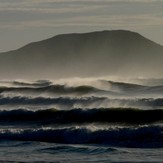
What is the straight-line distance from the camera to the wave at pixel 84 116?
3681 cm

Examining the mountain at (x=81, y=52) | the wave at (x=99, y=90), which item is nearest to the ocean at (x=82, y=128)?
the wave at (x=99, y=90)

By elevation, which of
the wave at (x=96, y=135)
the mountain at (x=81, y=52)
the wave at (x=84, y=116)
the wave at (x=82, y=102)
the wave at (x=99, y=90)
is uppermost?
the mountain at (x=81, y=52)

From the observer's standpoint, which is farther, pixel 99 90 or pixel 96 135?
pixel 99 90

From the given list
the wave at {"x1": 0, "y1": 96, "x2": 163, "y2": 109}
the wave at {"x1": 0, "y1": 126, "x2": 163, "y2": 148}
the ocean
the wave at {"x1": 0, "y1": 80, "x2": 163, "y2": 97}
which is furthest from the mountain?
the wave at {"x1": 0, "y1": 126, "x2": 163, "y2": 148}

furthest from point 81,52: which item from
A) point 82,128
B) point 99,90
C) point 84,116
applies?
point 82,128

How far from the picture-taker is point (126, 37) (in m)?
172

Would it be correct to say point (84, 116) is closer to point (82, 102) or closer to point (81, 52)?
point (82, 102)

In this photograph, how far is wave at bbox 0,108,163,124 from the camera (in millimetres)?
36812

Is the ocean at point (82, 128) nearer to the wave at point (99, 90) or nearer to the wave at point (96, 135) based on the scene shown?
the wave at point (96, 135)

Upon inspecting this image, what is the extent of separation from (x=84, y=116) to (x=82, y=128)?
548cm

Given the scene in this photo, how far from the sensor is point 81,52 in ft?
559

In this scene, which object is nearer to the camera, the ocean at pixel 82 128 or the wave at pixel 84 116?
the ocean at pixel 82 128

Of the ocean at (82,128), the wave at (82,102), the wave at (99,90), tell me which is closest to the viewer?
the ocean at (82,128)

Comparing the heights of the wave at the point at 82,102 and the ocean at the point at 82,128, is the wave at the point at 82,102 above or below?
above
